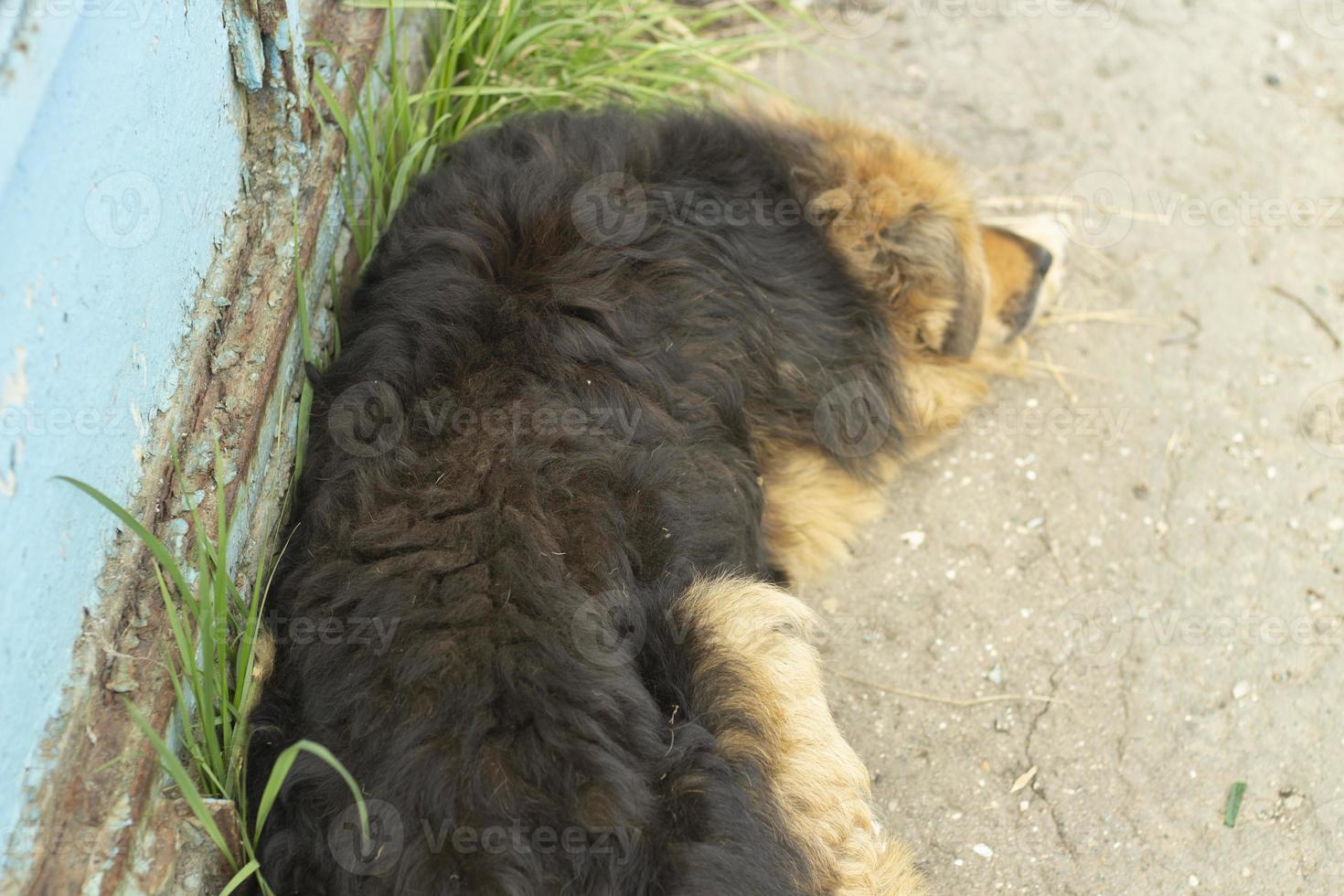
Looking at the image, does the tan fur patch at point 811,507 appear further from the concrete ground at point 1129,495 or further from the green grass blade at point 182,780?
the green grass blade at point 182,780

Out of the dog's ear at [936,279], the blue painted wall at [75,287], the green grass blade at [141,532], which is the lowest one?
the dog's ear at [936,279]

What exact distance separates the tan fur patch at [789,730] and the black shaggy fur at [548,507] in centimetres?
6

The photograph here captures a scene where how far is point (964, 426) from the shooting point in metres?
3.96

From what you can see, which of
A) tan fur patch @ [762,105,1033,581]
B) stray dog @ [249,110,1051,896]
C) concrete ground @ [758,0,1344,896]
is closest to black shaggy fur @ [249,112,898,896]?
stray dog @ [249,110,1051,896]

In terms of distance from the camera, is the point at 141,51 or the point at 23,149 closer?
the point at 23,149

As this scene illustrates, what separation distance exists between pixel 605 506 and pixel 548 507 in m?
0.14

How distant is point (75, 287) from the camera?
1979 millimetres

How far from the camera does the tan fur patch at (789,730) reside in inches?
92.4

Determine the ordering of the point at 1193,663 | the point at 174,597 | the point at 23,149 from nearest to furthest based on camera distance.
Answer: the point at 23,149 < the point at 174,597 < the point at 1193,663

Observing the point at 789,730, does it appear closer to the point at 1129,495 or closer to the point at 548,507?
the point at 548,507

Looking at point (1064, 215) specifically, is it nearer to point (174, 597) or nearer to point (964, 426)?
point (964, 426)

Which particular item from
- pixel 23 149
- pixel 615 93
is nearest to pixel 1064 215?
pixel 615 93

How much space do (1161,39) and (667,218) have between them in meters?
3.39

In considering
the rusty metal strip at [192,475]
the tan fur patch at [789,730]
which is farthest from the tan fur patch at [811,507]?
the rusty metal strip at [192,475]
